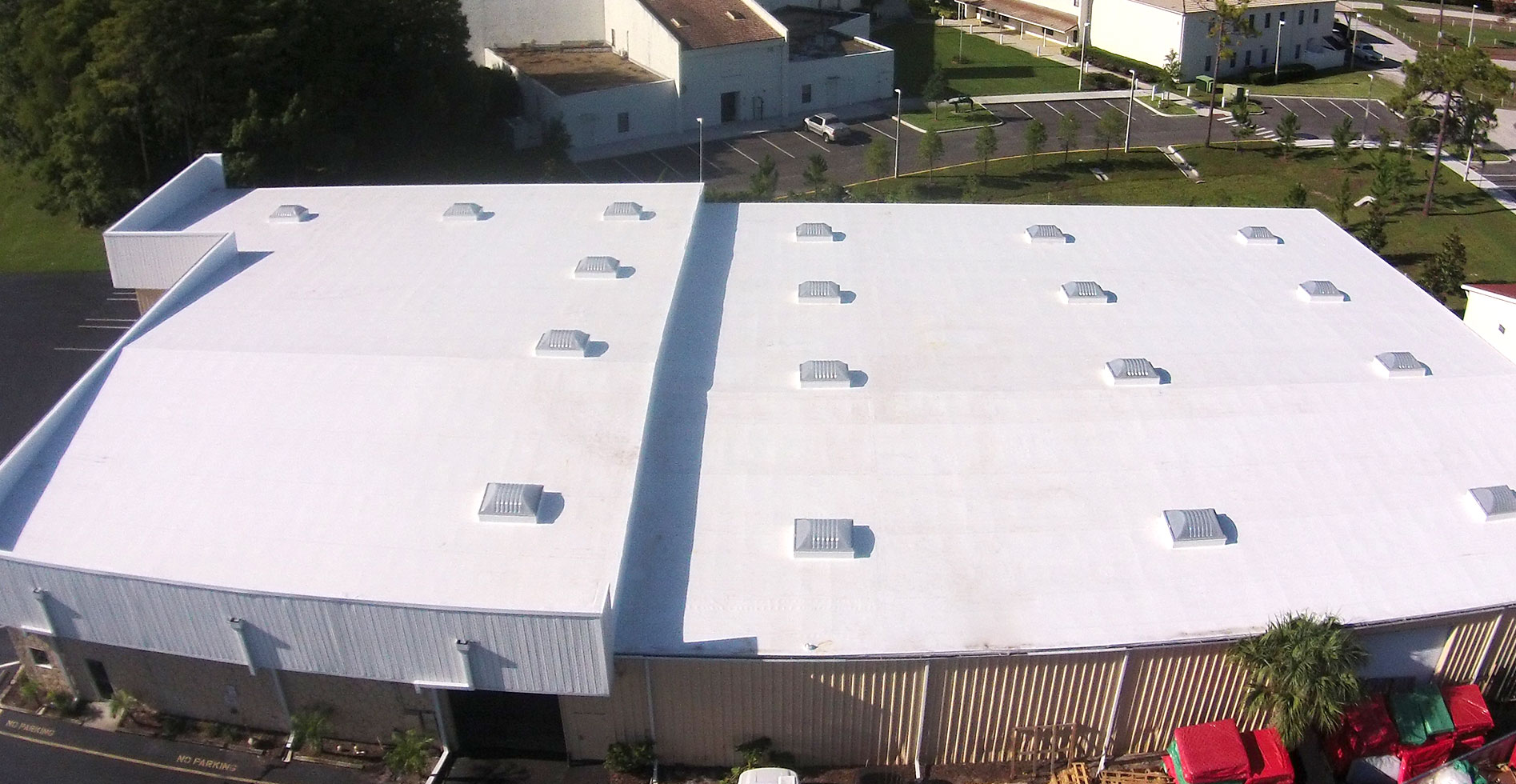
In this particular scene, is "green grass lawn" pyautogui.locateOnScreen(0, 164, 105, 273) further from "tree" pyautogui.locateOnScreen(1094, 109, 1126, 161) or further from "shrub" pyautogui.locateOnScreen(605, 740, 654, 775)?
"tree" pyautogui.locateOnScreen(1094, 109, 1126, 161)

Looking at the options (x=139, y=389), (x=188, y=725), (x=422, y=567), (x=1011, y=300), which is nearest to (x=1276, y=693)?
(x=1011, y=300)

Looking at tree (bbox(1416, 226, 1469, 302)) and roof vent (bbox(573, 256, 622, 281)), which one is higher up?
roof vent (bbox(573, 256, 622, 281))

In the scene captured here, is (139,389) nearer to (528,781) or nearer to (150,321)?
(150,321)

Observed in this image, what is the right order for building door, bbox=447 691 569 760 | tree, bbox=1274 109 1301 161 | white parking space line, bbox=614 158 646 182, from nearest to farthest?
building door, bbox=447 691 569 760 < white parking space line, bbox=614 158 646 182 < tree, bbox=1274 109 1301 161

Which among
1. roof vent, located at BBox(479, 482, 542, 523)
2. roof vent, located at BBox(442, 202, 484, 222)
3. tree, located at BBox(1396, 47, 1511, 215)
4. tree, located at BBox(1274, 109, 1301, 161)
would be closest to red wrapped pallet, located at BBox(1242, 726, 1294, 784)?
roof vent, located at BBox(479, 482, 542, 523)

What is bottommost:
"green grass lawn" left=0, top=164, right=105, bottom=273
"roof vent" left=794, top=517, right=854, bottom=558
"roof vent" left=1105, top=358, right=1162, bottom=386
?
"green grass lawn" left=0, top=164, right=105, bottom=273

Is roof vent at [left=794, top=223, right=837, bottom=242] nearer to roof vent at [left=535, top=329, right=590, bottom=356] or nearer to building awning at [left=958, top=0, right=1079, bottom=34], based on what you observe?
roof vent at [left=535, top=329, right=590, bottom=356]

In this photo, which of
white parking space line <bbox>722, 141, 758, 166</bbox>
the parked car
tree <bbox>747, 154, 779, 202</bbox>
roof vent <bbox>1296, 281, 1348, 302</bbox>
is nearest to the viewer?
roof vent <bbox>1296, 281, 1348, 302</bbox>

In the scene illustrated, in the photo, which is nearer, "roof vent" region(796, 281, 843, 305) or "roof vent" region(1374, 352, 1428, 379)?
"roof vent" region(1374, 352, 1428, 379)

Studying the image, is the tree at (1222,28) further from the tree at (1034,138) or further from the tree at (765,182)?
the tree at (765,182)
